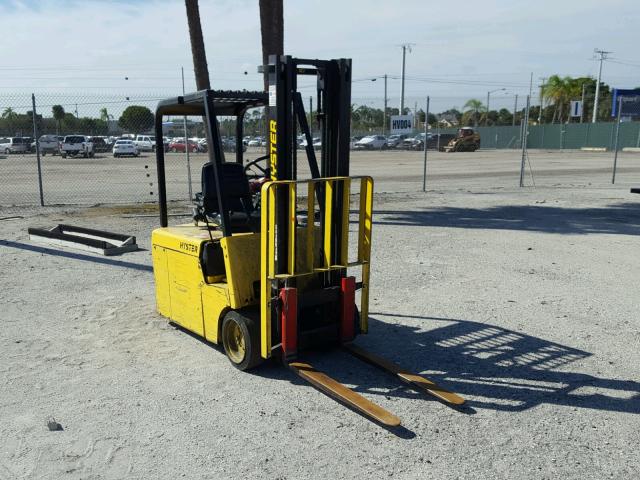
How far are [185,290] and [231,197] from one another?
3.27 feet

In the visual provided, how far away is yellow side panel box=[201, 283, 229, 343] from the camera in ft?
16.0

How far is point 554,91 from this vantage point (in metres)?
73.6

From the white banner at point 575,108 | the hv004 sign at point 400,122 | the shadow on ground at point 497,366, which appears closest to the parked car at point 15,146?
the hv004 sign at point 400,122

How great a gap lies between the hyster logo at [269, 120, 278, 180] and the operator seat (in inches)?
18.0

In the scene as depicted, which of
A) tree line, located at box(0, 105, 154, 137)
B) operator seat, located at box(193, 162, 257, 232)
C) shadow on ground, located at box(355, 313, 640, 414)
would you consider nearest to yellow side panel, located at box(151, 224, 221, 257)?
operator seat, located at box(193, 162, 257, 232)

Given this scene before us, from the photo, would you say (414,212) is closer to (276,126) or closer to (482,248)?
(482,248)

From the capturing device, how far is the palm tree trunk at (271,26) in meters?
12.5

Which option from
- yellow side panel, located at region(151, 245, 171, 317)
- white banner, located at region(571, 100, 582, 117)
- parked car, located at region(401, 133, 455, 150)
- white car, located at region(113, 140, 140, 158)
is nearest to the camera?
yellow side panel, located at region(151, 245, 171, 317)

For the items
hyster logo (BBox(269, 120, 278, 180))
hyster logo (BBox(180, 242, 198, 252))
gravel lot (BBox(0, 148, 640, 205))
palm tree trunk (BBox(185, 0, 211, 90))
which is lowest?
gravel lot (BBox(0, 148, 640, 205))

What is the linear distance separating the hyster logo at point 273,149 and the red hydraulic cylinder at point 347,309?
1045 mm

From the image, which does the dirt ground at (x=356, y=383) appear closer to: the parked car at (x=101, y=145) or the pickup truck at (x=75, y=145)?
the pickup truck at (x=75, y=145)

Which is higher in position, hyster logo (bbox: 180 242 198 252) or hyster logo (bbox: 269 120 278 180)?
hyster logo (bbox: 269 120 278 180)

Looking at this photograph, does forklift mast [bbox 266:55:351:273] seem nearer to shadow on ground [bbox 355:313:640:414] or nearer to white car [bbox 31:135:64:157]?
shadow on ground [bbox 355:313:640:414]

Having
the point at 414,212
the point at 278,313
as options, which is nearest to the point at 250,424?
the point at 278,313
